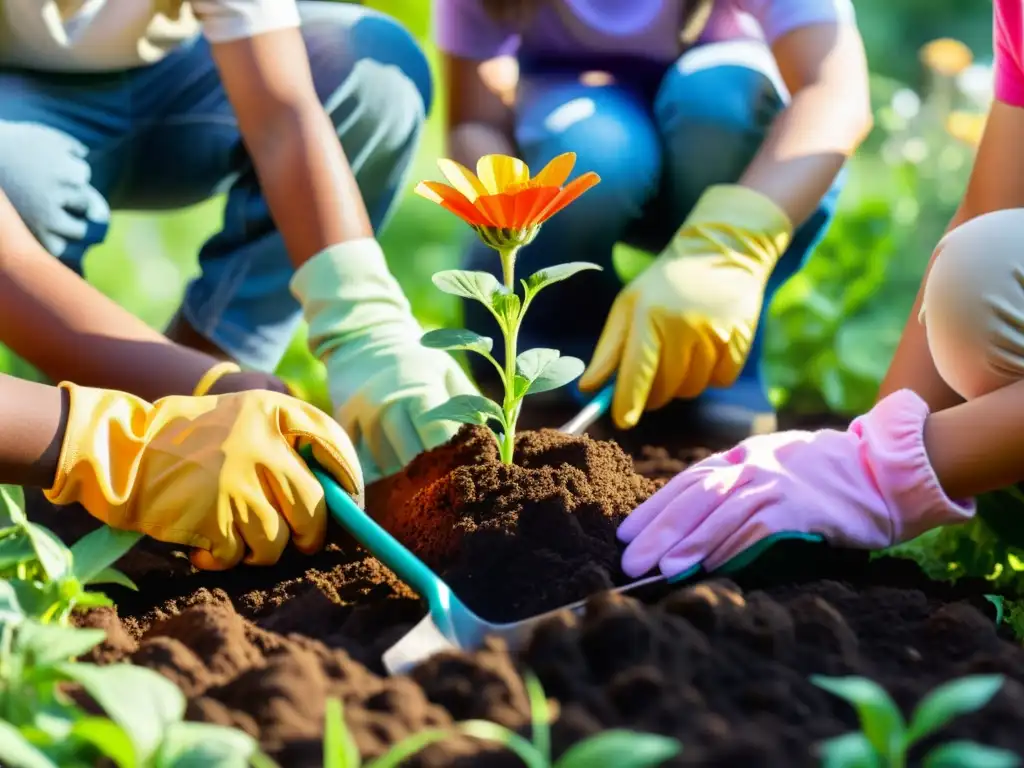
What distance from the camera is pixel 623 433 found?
→ 181 centimetres

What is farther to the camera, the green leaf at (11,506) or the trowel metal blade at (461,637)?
the green leaf at (11,506)

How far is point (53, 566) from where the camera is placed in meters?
1.04

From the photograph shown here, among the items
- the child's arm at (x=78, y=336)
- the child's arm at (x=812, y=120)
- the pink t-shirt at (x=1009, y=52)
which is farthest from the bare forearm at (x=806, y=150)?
the child's arm at (x=78, y=336)

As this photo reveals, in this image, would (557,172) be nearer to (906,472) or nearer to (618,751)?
(906,472)

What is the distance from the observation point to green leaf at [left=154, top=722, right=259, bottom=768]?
71 cm

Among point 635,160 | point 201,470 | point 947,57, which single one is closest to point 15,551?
point 201,470

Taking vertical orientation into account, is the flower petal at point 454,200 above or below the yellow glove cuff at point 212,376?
above

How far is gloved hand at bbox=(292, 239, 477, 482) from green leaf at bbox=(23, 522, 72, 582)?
39 cm

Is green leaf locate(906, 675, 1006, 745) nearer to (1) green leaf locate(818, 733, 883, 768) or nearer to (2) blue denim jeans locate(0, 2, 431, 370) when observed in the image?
(1) green leaf locate(818, 733, 883, 768)

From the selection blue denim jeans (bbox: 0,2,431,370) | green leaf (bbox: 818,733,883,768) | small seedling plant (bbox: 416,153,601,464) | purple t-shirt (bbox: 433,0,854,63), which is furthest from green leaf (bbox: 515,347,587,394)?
purple t-shirt (bbox: 433,0,854,63)

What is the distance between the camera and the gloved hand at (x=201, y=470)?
114 cm

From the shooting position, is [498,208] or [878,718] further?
[498,208]

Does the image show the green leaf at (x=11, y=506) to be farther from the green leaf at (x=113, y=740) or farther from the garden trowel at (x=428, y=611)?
the green leaf at (x=113, y=740)

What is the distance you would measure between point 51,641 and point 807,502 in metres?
0.66
